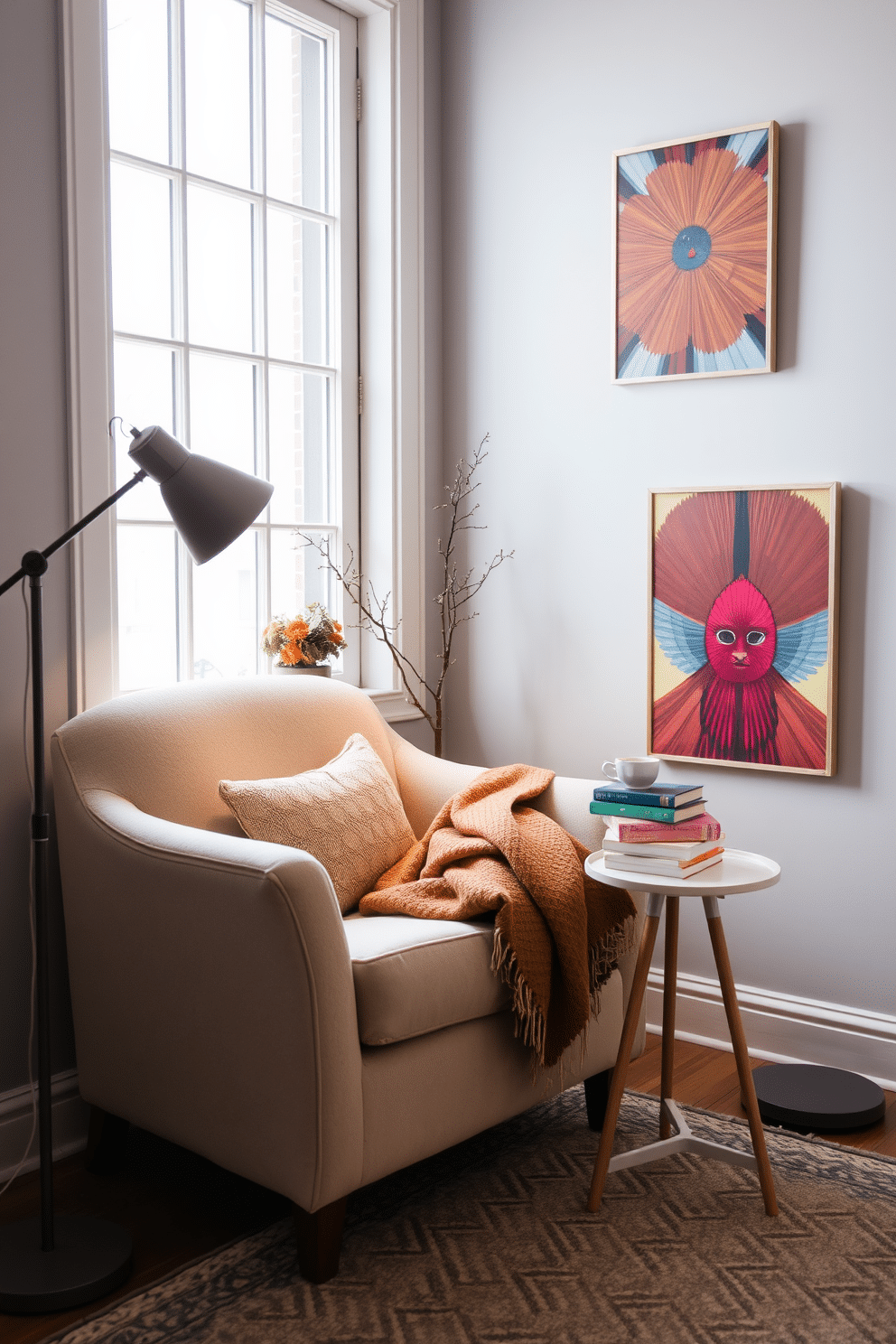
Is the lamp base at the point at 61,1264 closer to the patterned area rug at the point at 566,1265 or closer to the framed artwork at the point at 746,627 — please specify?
the patterned area rug at the point at 566,1265

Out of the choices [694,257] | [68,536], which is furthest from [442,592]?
[68,536]

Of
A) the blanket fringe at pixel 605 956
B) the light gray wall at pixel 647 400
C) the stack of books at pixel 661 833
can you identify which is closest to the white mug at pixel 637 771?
the stack of books at pixel 661 833

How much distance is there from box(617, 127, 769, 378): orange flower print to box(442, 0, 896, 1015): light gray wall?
0.06 m

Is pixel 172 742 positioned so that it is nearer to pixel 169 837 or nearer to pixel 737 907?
pixel 169 837

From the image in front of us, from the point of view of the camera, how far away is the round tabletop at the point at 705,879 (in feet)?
6.35

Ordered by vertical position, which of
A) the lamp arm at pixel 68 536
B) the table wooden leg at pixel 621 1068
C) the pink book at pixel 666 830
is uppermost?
the lamp arm at pixel 68 536

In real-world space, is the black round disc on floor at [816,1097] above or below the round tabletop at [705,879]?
below

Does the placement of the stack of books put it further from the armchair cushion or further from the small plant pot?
the small plant pot

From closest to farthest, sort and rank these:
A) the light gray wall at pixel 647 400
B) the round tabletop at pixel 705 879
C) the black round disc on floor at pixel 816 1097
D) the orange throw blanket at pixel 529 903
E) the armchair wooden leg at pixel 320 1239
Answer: the armchair wooden leg at pixel 320 1239, the round tabletop at pixel 705 879, the orange throw blanket at pixel 529 903, the black round disc on floor at pixel 816 1097, the light gray wall at pixel 647 400

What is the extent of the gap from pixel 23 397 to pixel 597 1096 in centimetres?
174

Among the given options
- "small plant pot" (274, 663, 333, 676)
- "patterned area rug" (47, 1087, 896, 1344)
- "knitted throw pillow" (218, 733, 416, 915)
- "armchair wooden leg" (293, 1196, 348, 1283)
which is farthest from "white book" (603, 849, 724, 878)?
"small plant pot" (274, 663, 333, 676)

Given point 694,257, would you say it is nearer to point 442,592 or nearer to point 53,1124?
point 442,592

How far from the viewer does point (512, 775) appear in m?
2.45

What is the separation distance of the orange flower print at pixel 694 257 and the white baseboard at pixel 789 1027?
1455 millimetres
